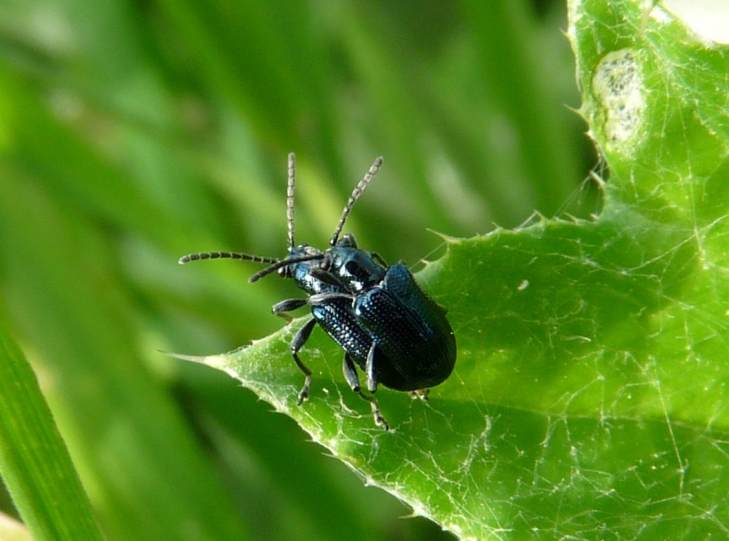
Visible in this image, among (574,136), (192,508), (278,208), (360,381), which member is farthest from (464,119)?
(360,381)

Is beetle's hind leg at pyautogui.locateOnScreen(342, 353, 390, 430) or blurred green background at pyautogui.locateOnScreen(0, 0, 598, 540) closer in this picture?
beetle's hind leg at pyautogui.locateOnScreen(342, 353, 390, 430)

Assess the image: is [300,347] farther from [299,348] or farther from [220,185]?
[220,185]

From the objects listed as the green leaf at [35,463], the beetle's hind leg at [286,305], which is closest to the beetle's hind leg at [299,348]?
the green leaf at [35,463]

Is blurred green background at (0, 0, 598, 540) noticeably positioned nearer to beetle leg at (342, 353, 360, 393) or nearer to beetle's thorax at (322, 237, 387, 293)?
beetle's thorax at (322, 237, 387, 293)

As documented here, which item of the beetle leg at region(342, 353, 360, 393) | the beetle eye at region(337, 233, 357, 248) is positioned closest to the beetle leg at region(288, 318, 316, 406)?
the beetle leg at region(342, 353, 360, 393)

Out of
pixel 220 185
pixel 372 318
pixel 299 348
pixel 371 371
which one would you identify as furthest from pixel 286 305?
pixel 220 185

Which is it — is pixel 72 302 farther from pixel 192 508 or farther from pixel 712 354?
pixel 712 354
